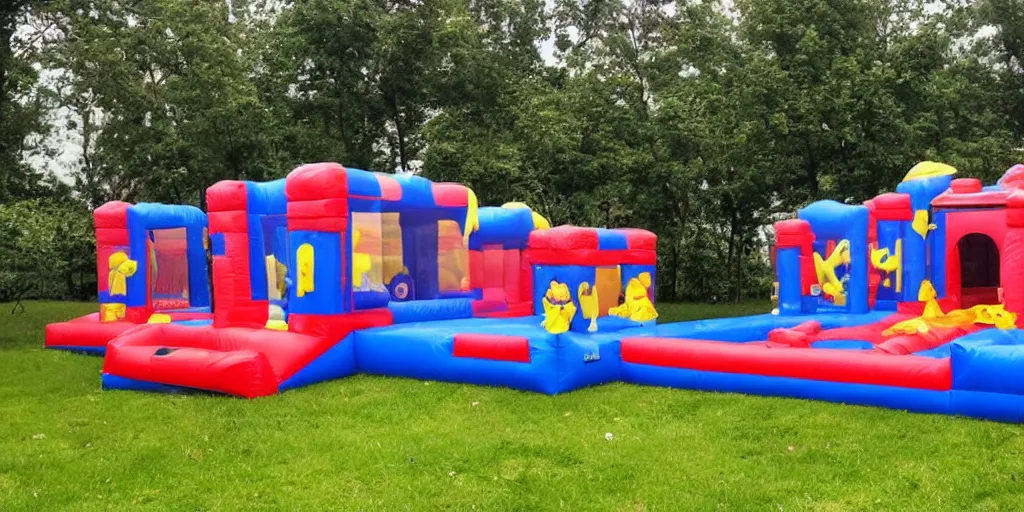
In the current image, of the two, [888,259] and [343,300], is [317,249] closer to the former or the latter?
[343,300]

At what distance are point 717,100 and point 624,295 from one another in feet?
26.0

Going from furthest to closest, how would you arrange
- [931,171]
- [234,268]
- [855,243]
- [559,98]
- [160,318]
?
[559,98] → [855,243] → [931,171] → [160,318] → [234,268]

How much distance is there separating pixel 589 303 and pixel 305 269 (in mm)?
2796

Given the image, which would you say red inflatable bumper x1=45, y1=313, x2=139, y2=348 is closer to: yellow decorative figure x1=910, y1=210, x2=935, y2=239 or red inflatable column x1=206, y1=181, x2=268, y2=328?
red inflatable column x1=206, y1=181, x2=268, y2=328

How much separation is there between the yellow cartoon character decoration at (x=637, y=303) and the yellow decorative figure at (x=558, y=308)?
49.1 inches

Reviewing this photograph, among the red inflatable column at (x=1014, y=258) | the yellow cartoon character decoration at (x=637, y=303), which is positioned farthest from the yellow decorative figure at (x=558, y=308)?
the red inflatable column at (x=1014, y=258)

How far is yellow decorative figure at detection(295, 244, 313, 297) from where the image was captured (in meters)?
8.27

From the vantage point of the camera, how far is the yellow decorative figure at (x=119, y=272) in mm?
10781

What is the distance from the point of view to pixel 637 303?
913 centimetres

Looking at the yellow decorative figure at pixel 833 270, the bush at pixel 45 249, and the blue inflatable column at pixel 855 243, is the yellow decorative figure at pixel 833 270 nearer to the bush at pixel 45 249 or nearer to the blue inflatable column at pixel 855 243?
the blue inflatable column at pixel 855 243

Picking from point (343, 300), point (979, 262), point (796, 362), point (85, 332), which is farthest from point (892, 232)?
point (85, 332)

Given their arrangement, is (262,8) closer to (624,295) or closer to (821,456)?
(624,295)

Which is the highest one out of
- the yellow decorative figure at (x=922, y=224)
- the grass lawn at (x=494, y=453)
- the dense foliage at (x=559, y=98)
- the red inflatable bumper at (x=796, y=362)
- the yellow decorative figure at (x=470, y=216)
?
the dense foliage at (x=559, y=98)

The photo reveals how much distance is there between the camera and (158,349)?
25.9 feet
